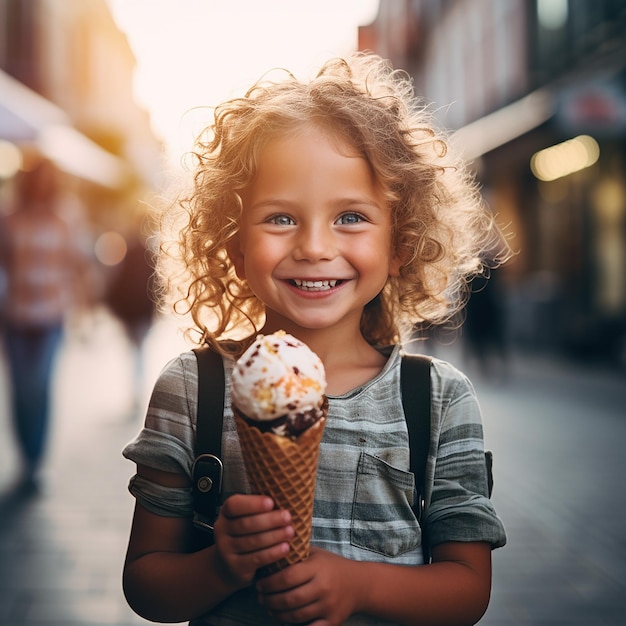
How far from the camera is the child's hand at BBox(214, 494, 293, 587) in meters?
1.34

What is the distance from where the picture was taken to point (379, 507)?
63.8 inches

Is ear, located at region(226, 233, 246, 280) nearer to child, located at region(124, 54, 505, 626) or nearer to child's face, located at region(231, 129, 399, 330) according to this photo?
child, located at region(124, 54, 505, 626)

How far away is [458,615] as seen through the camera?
161 cm

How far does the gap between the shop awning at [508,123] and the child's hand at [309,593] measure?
474 inches

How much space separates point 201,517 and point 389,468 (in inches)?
14.6

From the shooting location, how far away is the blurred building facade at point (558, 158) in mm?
13203

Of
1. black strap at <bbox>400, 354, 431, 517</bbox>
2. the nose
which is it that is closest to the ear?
the nose

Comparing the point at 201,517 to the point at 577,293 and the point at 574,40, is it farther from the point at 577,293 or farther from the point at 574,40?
the point at 574,40

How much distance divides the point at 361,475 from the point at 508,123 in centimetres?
1750

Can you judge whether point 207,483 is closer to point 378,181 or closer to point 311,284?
point 311,284

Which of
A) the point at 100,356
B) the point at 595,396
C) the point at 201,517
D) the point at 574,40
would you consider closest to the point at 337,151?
the point at 201,517

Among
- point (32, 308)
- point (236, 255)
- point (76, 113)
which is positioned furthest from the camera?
point (76, 113)

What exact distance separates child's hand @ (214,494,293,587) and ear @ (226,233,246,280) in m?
0.63

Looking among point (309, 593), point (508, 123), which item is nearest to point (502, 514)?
point (309, 593)
